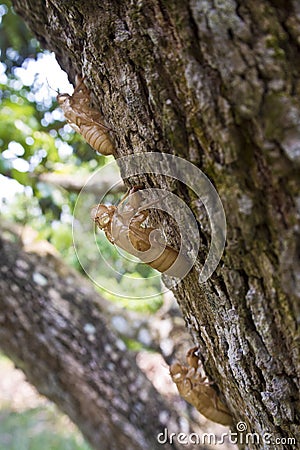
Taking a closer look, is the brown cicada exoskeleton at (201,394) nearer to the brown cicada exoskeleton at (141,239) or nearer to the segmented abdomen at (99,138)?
the brown cicada exoskeleton at (141,239)

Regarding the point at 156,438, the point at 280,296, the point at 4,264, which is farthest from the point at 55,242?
the point at 280,296

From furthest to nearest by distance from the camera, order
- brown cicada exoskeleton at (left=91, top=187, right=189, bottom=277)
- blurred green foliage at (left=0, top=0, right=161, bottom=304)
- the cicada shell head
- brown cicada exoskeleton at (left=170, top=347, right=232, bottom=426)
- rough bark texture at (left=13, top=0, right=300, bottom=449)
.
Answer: blurred green foliage at (left=0, top=0, right=161, bottom=304) < brown cicada exoskeleton at (left=170, top=347, right=232, bottom=426) < the cicada shell head < brown cicada exoskeleton at (left=91, top=187, right=189, bottom=277) < rough bark texture at (left=13, top=0, right=300, bottom=449)

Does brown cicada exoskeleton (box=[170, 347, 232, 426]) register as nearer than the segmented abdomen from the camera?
No

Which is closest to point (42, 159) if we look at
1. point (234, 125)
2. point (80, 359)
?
point (80, 359)

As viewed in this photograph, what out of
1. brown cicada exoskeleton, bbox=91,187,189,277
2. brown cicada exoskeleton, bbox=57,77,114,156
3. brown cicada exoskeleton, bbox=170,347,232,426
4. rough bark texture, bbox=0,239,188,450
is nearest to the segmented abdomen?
brown cicada exoskeleton, bbox=57,77,114,156

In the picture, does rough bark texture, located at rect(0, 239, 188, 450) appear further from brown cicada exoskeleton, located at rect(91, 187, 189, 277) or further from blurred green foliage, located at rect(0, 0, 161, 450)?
brown cicada exoskeleton, located at rect(91, 187, 189, 277)

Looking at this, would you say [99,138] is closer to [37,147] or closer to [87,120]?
[87,120]
